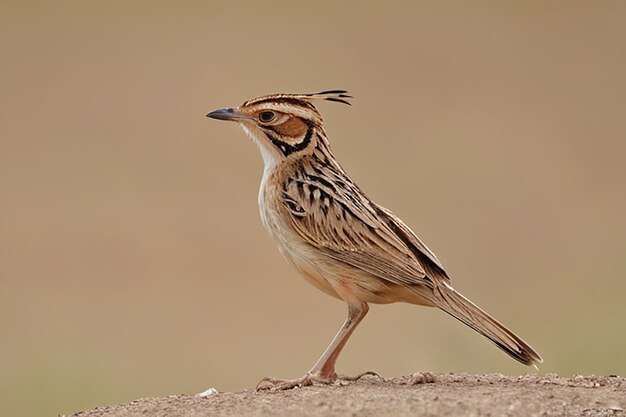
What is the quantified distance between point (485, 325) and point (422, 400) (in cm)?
106

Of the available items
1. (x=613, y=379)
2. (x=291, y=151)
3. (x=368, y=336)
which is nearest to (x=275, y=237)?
(x=291, y=151)

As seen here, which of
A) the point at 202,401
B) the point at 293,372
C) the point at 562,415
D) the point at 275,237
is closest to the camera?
the point at 562,415

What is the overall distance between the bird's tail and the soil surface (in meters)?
0.21

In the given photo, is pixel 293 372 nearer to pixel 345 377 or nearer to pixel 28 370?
pixel 28 370

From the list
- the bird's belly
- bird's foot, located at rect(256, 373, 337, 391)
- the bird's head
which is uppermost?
the bird's head

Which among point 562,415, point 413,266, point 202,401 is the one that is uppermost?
point 413,266

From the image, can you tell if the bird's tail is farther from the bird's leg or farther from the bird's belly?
the bird's leg

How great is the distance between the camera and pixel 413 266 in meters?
9.77

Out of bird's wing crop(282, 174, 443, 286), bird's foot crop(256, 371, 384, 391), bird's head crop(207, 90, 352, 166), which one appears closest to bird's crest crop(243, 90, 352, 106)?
bird's head crop(207, 90, 352, 166)

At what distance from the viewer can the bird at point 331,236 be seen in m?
9.79

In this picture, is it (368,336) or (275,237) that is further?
(368,336)

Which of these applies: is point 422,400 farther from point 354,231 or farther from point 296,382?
point 354,231

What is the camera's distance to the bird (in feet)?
32.1

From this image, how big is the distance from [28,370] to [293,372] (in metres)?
3.16
